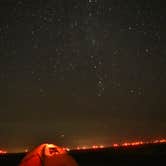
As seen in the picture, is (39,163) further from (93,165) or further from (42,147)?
(93,165)

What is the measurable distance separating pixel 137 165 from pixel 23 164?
700 cm

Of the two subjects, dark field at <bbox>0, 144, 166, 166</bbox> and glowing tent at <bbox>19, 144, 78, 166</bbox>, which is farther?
dark field at <bbox>0, 144, 166, 166</bbox>

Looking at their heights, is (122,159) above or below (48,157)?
below

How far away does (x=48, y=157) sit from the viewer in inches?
422

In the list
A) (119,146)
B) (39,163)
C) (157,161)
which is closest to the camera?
(39,163)

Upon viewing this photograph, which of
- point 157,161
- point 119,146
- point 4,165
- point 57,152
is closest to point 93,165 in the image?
point 157,161

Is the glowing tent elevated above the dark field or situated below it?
above

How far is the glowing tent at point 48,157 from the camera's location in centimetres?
1065

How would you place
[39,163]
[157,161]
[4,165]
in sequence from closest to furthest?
[39,163] → [157,161] → [4,165]

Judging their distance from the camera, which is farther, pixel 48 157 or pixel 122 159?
pixel 122 159

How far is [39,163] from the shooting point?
10625 mm

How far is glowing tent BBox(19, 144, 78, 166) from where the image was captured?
1065 cm

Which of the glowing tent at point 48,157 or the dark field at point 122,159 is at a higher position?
the glowing tent at point 48,157

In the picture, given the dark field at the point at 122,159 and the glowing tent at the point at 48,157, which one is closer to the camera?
the glowing tent at the point at 48,157
